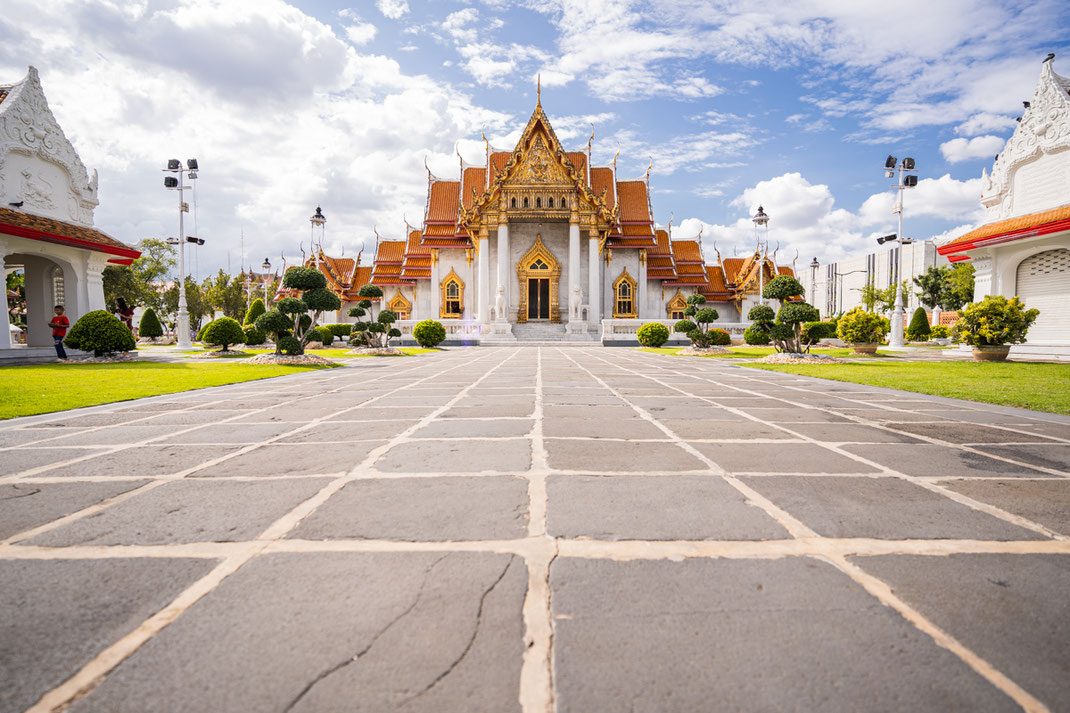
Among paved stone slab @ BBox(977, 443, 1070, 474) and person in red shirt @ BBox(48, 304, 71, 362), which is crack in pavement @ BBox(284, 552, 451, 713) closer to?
paved stone slab @ BBox(977, 443, 1070, 474)

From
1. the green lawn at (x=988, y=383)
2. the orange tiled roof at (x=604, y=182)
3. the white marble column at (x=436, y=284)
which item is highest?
the orange tiled roof at (x=604, y=182)

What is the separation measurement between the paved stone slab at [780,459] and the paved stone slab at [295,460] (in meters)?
2.52

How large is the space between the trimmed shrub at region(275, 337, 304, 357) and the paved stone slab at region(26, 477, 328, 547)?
12.4 m

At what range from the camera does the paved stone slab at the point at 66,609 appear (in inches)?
54.5

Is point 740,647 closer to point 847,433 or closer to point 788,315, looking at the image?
point 847,433

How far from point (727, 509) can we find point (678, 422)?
245cm

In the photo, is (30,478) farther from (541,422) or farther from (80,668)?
(541,422)

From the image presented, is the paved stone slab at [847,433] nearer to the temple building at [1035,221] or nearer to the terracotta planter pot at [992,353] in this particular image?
the terracotta planter pot at [992,353]

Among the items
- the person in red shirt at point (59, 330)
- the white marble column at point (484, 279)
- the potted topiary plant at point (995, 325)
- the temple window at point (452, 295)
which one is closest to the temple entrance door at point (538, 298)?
the white marble column at point (484, 279)

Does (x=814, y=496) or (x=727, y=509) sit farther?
(x=814, y=496)

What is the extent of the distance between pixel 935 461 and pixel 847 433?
3.11 feet

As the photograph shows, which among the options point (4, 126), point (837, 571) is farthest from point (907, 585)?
point (4, 126)

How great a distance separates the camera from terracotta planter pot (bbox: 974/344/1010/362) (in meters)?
14.1

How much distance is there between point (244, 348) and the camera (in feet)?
72.3
